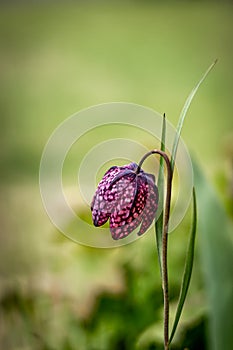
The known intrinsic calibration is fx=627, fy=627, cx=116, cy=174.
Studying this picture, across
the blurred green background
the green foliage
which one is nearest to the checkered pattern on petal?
the green foliage

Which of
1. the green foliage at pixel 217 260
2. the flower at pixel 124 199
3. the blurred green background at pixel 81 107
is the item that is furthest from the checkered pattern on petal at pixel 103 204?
the blurred green background at pixel 81 107

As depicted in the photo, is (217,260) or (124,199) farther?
(217,260)

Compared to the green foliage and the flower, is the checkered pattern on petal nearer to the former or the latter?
the flower

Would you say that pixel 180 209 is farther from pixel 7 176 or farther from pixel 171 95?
pixel 7 176

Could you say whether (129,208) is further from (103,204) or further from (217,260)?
(217,260)

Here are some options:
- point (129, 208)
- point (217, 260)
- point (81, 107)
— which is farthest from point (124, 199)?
point (81, 107)

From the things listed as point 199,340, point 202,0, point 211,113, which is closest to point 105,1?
point 202,0
